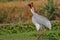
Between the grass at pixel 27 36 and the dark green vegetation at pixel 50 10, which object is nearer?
the grass at pixel 27 36

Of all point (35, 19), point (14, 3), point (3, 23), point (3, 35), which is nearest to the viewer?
point (35, 19)

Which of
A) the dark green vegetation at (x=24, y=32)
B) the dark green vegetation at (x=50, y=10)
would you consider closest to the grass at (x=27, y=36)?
the dark green vegetation at (x=24, y=32)

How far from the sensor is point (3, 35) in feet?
38.1

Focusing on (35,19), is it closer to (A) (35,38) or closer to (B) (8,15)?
(A) (35,38)

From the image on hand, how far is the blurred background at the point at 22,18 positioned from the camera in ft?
37.2

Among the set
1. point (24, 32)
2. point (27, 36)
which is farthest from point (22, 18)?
point (27, 36)

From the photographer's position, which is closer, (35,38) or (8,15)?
(35,38)

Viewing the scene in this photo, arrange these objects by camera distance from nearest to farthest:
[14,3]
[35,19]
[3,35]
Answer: [35,19] < [3,35] < [14,3]

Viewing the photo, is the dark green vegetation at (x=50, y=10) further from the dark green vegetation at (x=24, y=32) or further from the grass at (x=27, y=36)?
the grass at (x=27, y=36)

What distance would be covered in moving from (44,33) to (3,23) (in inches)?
110

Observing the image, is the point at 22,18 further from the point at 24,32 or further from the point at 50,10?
the point at 24,32

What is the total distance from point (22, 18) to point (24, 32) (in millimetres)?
1762

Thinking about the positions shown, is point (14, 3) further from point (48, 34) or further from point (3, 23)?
point (48, 34)

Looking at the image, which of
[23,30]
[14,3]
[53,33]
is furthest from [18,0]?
[53,33]
